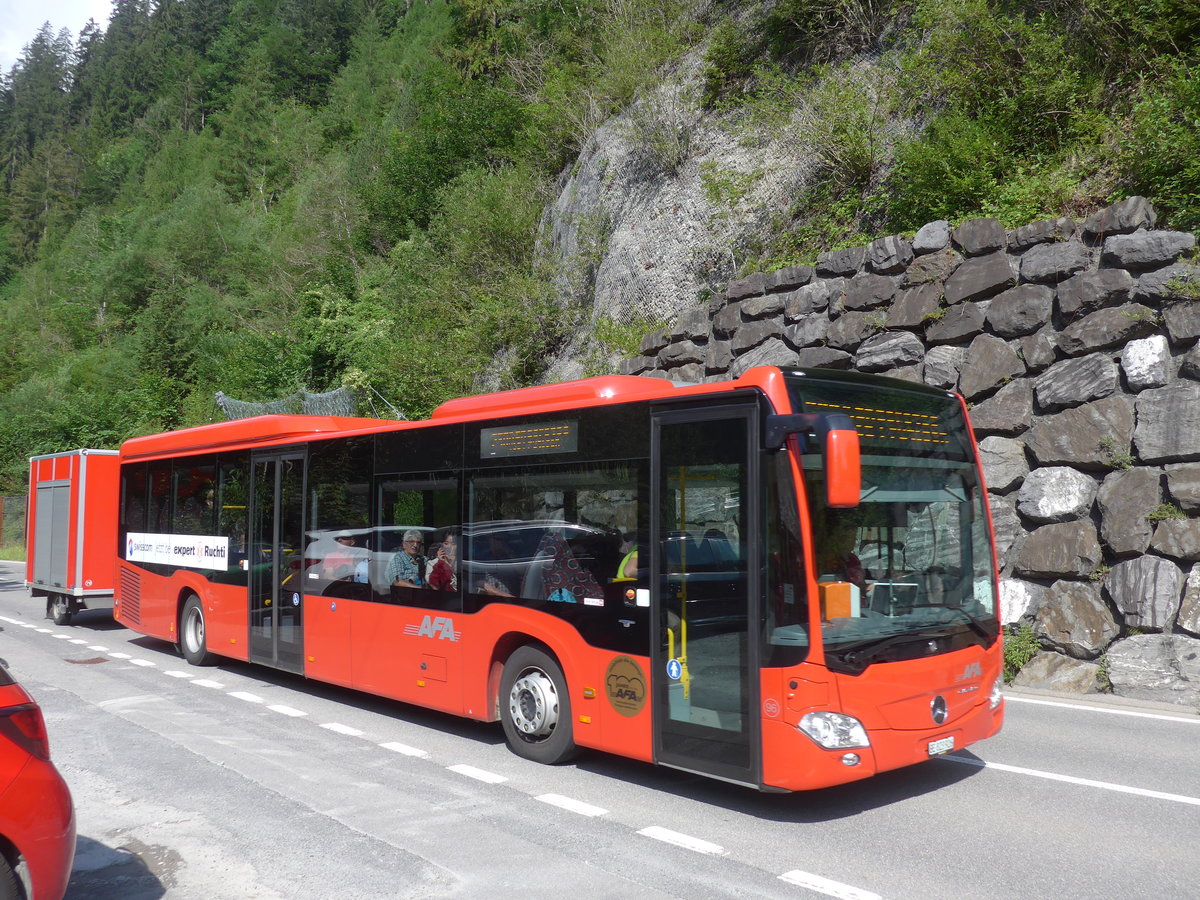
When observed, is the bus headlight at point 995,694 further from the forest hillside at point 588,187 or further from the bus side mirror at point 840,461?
the forest hillside at point 588,187

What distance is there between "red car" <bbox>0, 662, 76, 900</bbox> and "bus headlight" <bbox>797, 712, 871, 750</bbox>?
379 cm

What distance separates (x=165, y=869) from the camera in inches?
211

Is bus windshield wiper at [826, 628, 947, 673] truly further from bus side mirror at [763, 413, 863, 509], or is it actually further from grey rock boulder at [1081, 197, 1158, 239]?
grey rock boulder at [1081, 197, 1158, 239]

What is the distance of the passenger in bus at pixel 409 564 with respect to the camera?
900 cm

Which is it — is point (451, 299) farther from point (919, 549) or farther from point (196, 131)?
point (196, 131)

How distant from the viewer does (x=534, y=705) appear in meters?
7.76

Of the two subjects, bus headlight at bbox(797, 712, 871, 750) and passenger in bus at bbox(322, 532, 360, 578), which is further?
passenger in bus at bbox(322, 532, 360, 578)

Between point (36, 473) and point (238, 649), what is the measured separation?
10076 millimetres

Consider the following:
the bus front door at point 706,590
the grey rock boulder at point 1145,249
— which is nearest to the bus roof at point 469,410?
the bus front door at point 706,590

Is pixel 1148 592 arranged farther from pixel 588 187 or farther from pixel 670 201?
pixel 588 187

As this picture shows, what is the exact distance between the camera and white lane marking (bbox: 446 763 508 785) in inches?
283

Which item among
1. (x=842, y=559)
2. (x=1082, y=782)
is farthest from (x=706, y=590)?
(x=1082, y=782)

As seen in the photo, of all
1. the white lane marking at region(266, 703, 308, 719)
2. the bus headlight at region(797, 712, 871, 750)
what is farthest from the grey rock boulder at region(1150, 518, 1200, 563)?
the white lane marking at region(266, 703, 308, 719)

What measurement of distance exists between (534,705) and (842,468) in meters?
3.49
